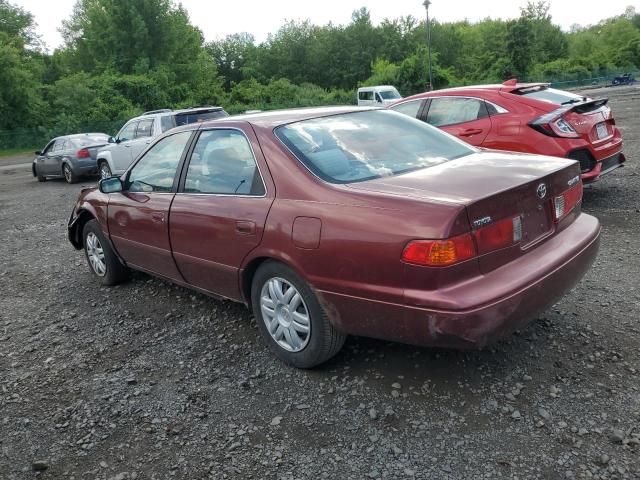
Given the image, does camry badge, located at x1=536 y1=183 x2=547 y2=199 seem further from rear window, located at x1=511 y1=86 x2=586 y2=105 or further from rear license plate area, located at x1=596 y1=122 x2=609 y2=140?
rear window, located at x1=511 y1=86 x2=586 y2=105

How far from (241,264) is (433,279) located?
4.48 feet

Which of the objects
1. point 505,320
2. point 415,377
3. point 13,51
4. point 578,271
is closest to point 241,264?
point 415,377

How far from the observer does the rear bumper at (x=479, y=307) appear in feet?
8.51

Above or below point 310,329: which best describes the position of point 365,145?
above

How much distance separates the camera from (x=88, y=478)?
267 centimetres

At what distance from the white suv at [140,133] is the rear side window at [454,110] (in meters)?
5.70

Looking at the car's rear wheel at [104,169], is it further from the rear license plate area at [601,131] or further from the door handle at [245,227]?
the door handle at [245,227]

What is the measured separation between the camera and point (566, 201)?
11.0 feet

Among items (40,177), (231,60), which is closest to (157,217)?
(40,177)

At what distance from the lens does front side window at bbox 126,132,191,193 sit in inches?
166

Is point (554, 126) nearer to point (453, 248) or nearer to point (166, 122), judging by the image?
point (453, 248)

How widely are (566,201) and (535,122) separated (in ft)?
11.2

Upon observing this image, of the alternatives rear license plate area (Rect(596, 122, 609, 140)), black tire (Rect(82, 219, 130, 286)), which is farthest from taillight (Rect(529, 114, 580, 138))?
black tire (Rect(82, 219, 130, 286))

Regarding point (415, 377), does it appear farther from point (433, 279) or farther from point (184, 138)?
point (184, 138)
